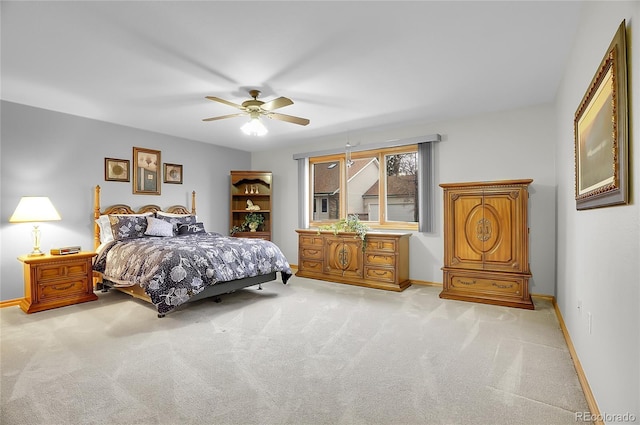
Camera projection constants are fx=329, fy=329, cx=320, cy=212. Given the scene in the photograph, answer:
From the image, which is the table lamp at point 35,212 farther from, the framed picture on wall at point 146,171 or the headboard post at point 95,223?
the framed picture on wall at point 146,171

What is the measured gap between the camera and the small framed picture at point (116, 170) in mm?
4949

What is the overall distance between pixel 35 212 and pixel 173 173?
219 centimetres

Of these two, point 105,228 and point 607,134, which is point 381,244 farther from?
point 105,228

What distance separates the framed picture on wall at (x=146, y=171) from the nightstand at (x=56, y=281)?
151 centimetres

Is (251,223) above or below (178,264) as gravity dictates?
above

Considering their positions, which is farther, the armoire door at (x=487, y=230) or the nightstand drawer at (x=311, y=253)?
the nightstand drawer at (x=311, y=253)

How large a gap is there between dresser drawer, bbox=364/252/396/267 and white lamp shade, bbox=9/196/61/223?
411 centimetres

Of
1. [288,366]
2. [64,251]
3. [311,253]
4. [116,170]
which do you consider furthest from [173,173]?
[288,366]

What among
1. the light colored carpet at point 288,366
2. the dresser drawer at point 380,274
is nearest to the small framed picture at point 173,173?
the light colored carpet at point 288,366

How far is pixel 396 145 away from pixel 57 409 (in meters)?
4.86

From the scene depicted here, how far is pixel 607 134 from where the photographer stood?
1.59 meters

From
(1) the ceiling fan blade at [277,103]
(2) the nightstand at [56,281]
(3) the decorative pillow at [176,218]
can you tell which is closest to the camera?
(1) the ceiling fan blade at [277,103]

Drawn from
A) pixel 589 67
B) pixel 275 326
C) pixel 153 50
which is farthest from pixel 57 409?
pixel 589 67

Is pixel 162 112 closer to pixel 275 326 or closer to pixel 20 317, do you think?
pixel 20 317
